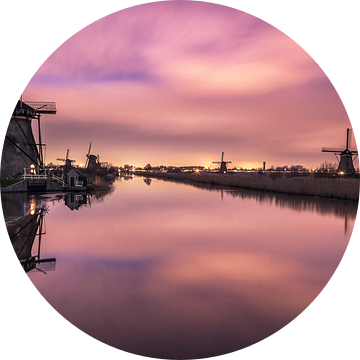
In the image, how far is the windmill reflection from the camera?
713cm

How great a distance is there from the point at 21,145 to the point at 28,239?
24.5 meters

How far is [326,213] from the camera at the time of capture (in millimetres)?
16703

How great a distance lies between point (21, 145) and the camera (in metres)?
29.3

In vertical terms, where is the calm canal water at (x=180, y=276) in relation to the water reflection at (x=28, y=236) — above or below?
below

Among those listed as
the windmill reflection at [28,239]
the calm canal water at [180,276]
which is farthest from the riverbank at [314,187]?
the windmill reflection at [28,239]

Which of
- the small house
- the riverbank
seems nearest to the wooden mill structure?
the small house

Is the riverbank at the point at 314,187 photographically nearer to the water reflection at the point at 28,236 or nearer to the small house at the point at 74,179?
the small house at the point at 74,179

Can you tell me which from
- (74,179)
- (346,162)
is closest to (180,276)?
(74,179)

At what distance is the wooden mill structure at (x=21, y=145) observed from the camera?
27.5 metres

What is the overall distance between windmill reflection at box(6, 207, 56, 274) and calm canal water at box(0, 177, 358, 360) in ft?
0.22

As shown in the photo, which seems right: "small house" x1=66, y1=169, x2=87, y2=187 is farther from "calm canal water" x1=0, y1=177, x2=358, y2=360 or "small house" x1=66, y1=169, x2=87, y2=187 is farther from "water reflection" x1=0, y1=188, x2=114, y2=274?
→ "calm canal water" x1=0, y1=177, x2=358, y2=360

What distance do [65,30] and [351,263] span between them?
→ 4.20 metres

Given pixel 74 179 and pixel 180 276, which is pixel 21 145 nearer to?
pixel 74 179

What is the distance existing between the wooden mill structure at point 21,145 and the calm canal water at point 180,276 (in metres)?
16.6
